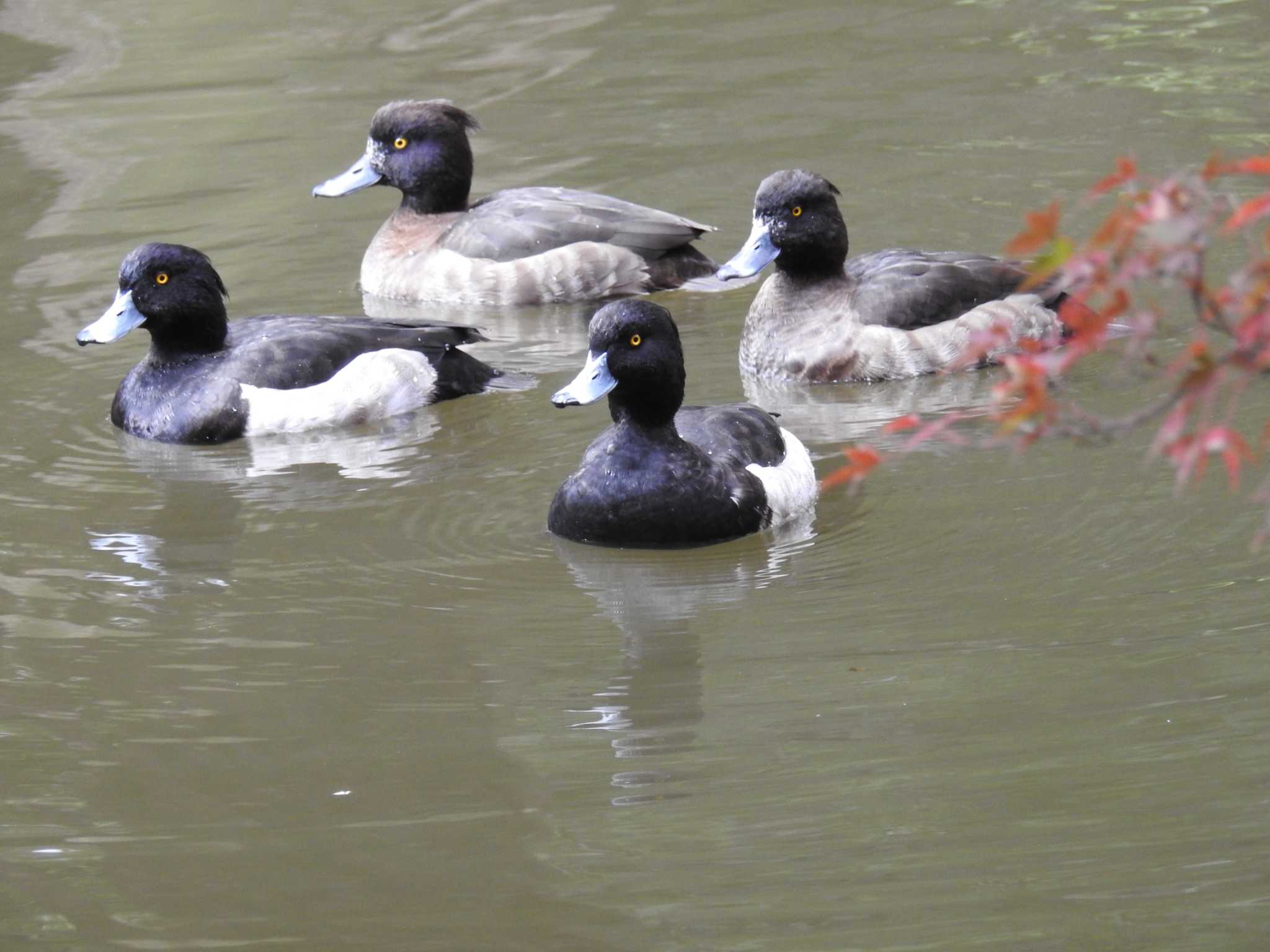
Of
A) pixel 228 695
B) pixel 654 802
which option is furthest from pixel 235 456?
pixel 654 802

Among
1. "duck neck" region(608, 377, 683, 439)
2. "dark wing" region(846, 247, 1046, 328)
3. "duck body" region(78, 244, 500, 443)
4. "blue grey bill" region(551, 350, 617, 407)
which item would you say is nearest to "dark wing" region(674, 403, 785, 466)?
"duck neck" region(608, 377, 683, 439)

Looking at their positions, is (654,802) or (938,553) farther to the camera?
(938,553)

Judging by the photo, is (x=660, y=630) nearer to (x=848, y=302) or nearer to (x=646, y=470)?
(x=646, y=470)

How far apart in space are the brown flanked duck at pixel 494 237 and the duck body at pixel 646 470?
4047 mm

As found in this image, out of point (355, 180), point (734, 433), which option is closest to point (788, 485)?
point (734, 433)

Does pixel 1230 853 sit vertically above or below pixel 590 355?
below

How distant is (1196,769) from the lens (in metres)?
5.73

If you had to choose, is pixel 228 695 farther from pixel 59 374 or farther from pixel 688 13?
pixel 688 13

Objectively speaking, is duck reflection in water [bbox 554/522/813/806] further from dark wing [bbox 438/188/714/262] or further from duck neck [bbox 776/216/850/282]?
dark wing [bbox 438/188/714/262]

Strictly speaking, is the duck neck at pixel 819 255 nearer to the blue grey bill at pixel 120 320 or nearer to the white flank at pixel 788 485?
the white flank at pixel 788 485

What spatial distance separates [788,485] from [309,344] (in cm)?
310

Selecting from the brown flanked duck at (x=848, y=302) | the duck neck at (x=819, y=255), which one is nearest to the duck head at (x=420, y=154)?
the brown flanked duck at (x=848, y=302)

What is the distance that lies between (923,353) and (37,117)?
29.7ft

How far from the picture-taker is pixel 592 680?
6.76 m
